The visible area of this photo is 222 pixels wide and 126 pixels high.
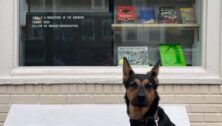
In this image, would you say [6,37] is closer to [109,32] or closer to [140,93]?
[109,32]

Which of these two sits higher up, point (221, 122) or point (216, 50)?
point (216, 50)

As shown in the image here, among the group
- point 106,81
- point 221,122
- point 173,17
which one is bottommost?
point 221,122

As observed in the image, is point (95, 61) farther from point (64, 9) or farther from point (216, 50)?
point (216, 50)

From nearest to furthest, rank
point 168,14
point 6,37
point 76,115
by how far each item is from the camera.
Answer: point 76,115 < point 6,37 < point 168,14

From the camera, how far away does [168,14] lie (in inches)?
302

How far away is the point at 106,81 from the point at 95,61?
14.4 inches

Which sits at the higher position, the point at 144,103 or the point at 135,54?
the point at 135,54

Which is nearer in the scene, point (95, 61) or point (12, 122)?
point (12, 122)

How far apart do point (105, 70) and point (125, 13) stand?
81cm

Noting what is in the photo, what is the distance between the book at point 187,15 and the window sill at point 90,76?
25.2 inches

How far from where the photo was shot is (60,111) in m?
7.17

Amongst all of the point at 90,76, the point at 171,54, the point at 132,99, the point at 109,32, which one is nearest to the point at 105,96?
the point at 90,76

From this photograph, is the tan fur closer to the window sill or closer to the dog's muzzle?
the dog's muzzle

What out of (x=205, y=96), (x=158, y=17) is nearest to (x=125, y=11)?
(x=158, y=17)
